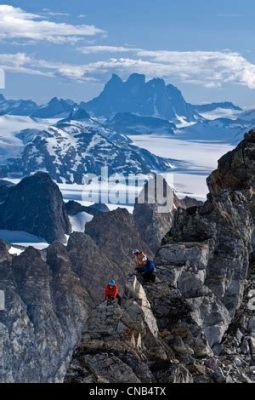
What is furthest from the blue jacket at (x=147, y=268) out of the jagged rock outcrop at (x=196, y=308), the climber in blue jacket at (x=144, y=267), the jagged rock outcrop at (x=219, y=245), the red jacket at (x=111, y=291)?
the red jacket at (x=111, y=291)

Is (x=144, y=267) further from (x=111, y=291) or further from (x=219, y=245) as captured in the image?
(x=219, y=245)

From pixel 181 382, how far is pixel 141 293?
8.07 metres

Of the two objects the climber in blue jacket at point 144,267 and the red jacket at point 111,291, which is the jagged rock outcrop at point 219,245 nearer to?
the climber in blue jacket at point 144,267

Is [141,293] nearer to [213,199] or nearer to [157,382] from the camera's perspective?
[157,382]

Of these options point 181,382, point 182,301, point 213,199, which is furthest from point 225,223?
point 181,382

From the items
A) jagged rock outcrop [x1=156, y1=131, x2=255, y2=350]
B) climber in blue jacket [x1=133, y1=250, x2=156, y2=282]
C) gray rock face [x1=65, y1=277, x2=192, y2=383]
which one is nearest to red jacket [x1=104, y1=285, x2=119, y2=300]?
gray rock face [x1=65, y1=277, x2=192, y2=383]

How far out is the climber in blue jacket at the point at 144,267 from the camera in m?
52.7

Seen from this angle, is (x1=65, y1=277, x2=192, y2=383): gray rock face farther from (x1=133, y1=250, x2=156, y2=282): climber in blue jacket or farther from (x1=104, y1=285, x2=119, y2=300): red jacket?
(x1=133, y1=250, x2=156, y2=282): climber in blue jacket

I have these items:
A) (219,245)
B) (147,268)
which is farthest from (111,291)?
(219,245)

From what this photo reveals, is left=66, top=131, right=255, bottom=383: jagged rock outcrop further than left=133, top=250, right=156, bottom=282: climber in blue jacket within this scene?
No

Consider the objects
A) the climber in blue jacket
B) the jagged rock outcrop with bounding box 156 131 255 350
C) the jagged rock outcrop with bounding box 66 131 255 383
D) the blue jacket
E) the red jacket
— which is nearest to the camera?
the jagged rock outcrop with bounding box 66 131 255 383

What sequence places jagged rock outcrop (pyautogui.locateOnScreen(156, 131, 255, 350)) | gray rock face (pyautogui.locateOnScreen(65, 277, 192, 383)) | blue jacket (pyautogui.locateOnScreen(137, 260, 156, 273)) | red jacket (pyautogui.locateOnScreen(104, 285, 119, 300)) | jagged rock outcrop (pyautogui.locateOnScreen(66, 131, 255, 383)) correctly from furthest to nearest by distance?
jagged rock outcrop (pyautogui.locateOnScreen(156, 131, 255, 350)) → blue jacket (pyautogui.locateOnScreen(137, 260, 156, 273)) → red jacket (pyautogui.locateOnScreen(104, 285, 119, 300)) → jagged rock outcrop (pyautogui.locateOnScreen(66, 131, 255, 383)) → gray rock face (pyautogui.locateOnScreen(65, 277, 192, 383))

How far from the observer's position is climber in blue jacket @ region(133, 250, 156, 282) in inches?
2074
